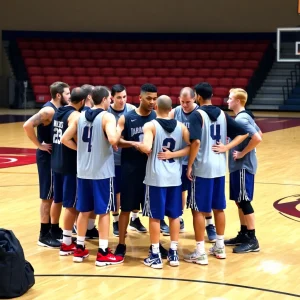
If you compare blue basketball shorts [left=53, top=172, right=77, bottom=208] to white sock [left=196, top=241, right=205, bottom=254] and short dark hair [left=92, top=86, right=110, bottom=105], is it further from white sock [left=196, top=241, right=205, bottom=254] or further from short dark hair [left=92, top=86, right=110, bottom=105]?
white sock [left=196, top=241, right=205, bottom=254]

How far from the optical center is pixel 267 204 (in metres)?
8.98

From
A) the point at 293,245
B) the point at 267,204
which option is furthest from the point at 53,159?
the point at 267,204

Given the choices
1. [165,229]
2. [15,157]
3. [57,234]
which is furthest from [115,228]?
[15,157]

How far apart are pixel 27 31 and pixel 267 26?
10.1 metres

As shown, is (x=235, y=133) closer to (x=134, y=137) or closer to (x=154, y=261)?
(x=134, y=137)

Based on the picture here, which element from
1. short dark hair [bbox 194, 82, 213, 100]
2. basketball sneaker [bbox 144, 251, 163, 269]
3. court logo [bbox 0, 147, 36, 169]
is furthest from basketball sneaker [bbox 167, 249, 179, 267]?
court logo [bbox 0, 147, 36, 169]

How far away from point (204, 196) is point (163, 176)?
A: 494 millimetres

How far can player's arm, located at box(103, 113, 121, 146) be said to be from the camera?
608cm

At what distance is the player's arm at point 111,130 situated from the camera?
6.08m

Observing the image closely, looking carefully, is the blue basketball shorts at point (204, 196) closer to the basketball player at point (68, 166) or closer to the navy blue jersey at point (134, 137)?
the navy blue jersey at point (134, 137)

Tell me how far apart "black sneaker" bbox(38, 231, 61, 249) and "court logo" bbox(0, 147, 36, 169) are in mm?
5351

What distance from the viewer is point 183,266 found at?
6242 millimetres

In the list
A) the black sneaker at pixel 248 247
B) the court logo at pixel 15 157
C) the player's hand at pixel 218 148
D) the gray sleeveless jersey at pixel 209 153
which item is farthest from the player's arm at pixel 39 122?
the court logo at pixel 15 157

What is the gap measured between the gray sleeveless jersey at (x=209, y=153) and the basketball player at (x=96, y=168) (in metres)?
0.82
